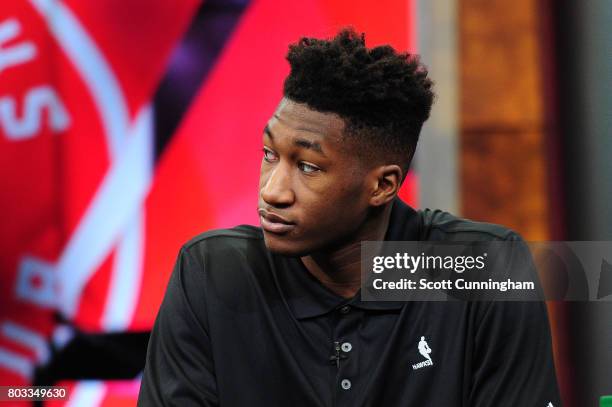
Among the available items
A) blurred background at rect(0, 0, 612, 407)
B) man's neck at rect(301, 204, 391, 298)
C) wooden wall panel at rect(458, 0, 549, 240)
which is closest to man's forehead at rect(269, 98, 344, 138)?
man's neck at rect(301, 204, 391, 298)

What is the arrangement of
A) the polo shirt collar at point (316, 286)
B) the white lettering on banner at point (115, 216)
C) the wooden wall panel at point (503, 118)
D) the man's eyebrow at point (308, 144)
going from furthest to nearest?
the wooden wall panel at point (503, 118) < the white lettering on banner at point (115, 216) < the polo shirt collar at point (316, 286) < the man's eyebrow at point (308, 144)

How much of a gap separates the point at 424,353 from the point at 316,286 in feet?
0.92

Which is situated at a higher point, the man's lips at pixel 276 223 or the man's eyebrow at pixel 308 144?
the man's eyebrow at pixel 308 144

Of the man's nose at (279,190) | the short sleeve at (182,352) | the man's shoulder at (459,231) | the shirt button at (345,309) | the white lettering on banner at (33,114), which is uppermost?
the white lettering on banner at (33,114)

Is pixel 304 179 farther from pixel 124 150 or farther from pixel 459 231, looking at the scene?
pixel 124 150

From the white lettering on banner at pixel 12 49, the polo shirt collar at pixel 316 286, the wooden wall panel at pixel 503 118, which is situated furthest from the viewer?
the wooden wall panel at pixel 503 118

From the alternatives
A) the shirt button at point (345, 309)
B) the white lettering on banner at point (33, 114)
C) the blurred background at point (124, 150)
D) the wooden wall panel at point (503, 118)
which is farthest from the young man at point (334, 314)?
the wooden wall panel at point (503, 118)

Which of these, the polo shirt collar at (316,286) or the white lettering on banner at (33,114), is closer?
the polo shirt collar at (316,286)

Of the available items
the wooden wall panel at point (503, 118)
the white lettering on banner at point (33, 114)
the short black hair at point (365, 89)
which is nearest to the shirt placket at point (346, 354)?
the short black hair at point (365, 89)

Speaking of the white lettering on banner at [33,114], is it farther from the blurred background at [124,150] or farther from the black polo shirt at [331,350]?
the black polo shirt at [331,350]

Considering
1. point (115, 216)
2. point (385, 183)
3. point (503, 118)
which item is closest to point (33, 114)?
point (115, 216)

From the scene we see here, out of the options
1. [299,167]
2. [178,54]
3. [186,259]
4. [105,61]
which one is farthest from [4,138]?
[299,167]

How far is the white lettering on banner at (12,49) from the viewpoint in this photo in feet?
10.9

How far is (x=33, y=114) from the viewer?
11.1 feet
